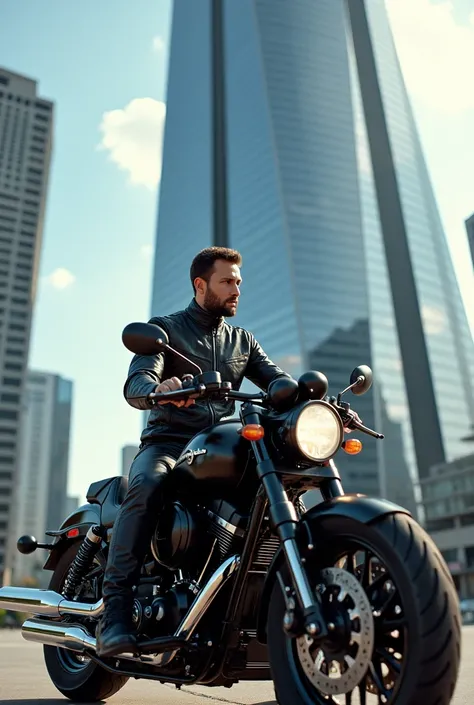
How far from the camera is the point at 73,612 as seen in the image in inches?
132

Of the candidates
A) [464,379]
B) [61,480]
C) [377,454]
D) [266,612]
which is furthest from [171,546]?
[61,480]

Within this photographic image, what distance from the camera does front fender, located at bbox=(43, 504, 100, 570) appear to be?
3996mm

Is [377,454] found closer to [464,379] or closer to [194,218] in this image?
[464,379]

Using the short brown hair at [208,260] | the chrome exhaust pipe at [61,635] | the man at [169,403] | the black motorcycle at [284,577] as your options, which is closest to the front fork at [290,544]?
the black motorcycle at [284,577]

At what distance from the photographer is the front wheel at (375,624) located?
1791mm

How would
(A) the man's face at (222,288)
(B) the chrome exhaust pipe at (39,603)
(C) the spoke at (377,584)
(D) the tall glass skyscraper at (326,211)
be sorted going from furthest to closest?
1. (D) the tall glass skyscraper at (326,211)
2. (B) the chrome exhaust pipe at (39,603)
3. (A) the man's face at (222,288)
4. (C) the spoke at (377,584)

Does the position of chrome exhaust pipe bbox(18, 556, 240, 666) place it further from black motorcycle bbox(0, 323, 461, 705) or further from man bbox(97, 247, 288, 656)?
man bbox(97, 247, 288, 656)

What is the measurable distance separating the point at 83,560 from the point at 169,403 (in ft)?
4.73

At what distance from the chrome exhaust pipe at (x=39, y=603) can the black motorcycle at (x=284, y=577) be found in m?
0.03

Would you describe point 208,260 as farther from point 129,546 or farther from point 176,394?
point 129,546

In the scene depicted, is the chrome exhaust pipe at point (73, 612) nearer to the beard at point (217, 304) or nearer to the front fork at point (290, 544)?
the front fork at point (290, 544)

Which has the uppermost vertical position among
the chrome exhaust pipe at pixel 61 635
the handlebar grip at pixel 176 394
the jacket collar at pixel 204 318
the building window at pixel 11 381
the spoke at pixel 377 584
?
the building window at pixel 11 381

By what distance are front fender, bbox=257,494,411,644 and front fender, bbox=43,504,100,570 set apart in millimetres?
1776

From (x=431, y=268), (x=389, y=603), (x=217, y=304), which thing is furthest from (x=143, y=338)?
(x=431, y=268)
